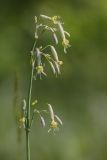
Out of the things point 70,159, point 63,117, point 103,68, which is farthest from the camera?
point 103,68

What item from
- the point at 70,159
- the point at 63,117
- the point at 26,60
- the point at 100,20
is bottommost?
the point at 70,159

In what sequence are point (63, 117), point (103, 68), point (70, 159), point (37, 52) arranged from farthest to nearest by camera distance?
point (103, 68) → point (63, 117) → point (70, 159) → point (37, 52)

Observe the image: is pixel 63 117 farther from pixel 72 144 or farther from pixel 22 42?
pixel 22 42

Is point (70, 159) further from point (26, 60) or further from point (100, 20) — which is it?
point (100, 20)

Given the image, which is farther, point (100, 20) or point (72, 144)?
point (100, 20)

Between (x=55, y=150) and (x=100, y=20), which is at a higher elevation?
(x=100, y=20)

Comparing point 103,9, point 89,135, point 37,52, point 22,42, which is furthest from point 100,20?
point 37,52

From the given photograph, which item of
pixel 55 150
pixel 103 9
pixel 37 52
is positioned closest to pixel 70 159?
pixel 55 150
